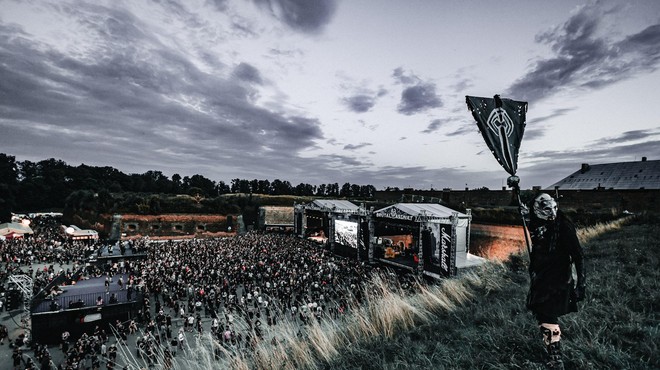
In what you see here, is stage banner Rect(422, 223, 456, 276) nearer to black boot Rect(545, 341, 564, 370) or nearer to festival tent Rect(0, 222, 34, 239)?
black boot Rect(545, 341, 564, 370)

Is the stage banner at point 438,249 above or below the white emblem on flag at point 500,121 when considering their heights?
below

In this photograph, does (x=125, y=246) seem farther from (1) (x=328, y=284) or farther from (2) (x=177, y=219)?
(1) (x=328, y=284)

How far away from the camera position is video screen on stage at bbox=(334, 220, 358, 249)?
91.6 feet

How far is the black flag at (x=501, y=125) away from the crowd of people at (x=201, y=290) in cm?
588

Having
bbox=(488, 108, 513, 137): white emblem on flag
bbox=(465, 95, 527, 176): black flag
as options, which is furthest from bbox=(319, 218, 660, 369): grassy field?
bbox=(488, 108, 513, 137): white emblem on flag

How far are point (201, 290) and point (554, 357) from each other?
61.6ft

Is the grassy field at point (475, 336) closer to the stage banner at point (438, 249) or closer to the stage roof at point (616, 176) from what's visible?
the stage banner at point (438, 249)

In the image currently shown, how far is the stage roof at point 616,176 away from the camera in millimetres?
31364

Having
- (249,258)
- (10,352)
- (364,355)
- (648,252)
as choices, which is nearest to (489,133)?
(364,355)

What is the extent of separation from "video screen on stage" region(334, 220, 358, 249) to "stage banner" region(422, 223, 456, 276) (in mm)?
8155

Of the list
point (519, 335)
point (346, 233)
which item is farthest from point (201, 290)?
point (519, 335)

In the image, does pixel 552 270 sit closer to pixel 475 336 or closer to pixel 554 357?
pixel 554 357

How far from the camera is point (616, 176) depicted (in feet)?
113

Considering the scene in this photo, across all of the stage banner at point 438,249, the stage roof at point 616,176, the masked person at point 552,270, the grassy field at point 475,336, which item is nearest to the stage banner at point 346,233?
the stage banner at point 438,249
